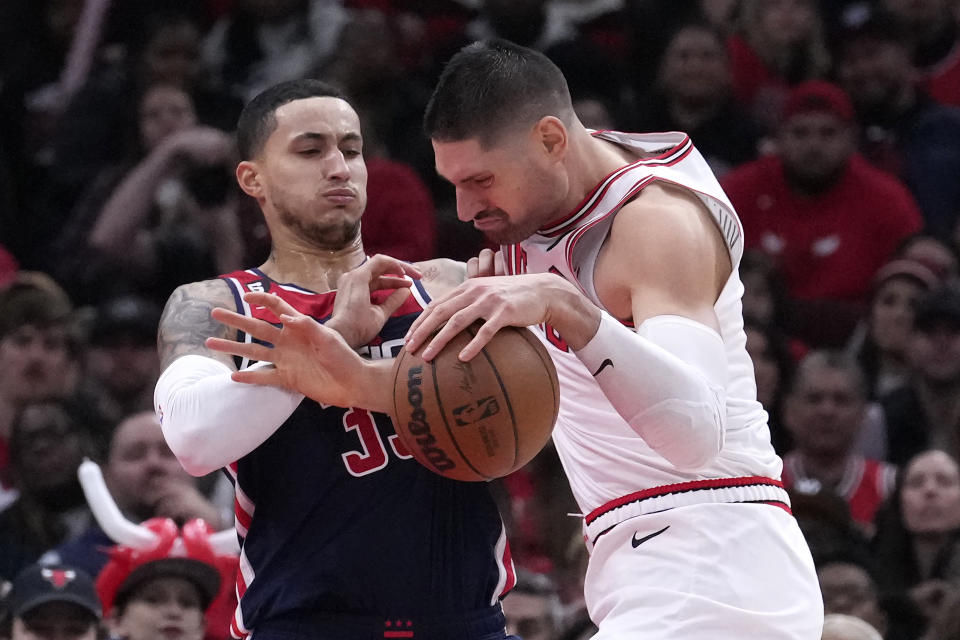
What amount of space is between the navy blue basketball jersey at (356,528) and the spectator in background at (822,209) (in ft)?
15.1

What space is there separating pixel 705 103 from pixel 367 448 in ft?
17.5

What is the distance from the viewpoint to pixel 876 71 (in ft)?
29.3

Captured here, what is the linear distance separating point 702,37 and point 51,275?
3838 mm

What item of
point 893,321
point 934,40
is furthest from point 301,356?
point 934,40

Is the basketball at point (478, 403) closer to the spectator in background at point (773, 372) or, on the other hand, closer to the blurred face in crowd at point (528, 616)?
the blurred face in crowd at point (528, 616)

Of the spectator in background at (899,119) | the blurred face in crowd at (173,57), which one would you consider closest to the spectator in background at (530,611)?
the spectator in background at (899,119)

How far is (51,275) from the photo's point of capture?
853 cm

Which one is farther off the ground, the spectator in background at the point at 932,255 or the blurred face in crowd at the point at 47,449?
the spectator in background at the point at 932,255

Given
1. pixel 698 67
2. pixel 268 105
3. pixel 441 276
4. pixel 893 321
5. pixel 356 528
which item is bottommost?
pixel 356 528

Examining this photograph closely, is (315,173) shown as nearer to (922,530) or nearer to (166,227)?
(922,530)

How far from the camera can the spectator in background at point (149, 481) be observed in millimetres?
6484

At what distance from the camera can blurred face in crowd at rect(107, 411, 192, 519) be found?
6562mm

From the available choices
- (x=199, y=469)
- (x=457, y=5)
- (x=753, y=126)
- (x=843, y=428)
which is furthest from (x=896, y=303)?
(x=199, y=469)

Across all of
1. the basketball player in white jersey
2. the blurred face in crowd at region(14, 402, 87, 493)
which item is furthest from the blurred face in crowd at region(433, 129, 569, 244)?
the blurred face in crowd at region(14, 402, 87, 493)
